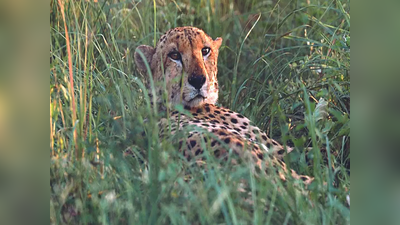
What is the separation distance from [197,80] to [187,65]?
0.12 m

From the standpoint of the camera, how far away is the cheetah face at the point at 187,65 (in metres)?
2.73

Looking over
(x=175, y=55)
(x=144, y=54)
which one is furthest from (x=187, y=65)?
(x=144, y=54)

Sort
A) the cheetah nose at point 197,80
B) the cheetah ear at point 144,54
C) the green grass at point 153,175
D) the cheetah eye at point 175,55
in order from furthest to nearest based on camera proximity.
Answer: the cheetah ear at point 144,54
the cheetah eye at point 175,55
the cheetah nose at point 197,80
the green grass at point 153,175

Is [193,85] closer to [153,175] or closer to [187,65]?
[187,65]

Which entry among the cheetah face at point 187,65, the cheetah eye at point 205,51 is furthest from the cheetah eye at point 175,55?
the cheetah eye at point 205,51

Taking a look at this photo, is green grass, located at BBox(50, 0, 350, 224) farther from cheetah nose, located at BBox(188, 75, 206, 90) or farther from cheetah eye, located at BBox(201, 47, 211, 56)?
cheetah eye, located at BBox(201, 47, 211, 56)

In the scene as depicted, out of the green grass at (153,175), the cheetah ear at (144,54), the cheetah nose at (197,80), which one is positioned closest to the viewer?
the green grass at (153,175)

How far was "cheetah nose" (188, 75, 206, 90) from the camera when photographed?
2707 mm

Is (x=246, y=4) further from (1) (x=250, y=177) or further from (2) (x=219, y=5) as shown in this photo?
(1) (x=250, y=177)

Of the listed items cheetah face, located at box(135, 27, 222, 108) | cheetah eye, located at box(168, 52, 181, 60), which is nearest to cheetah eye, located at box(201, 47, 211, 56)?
cheetah face, located at box(135, 27, 222, 108)

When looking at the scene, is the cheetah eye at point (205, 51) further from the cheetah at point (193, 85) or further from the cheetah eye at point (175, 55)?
the cheetah eye at point (175, 55)

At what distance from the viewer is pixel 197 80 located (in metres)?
2.71
